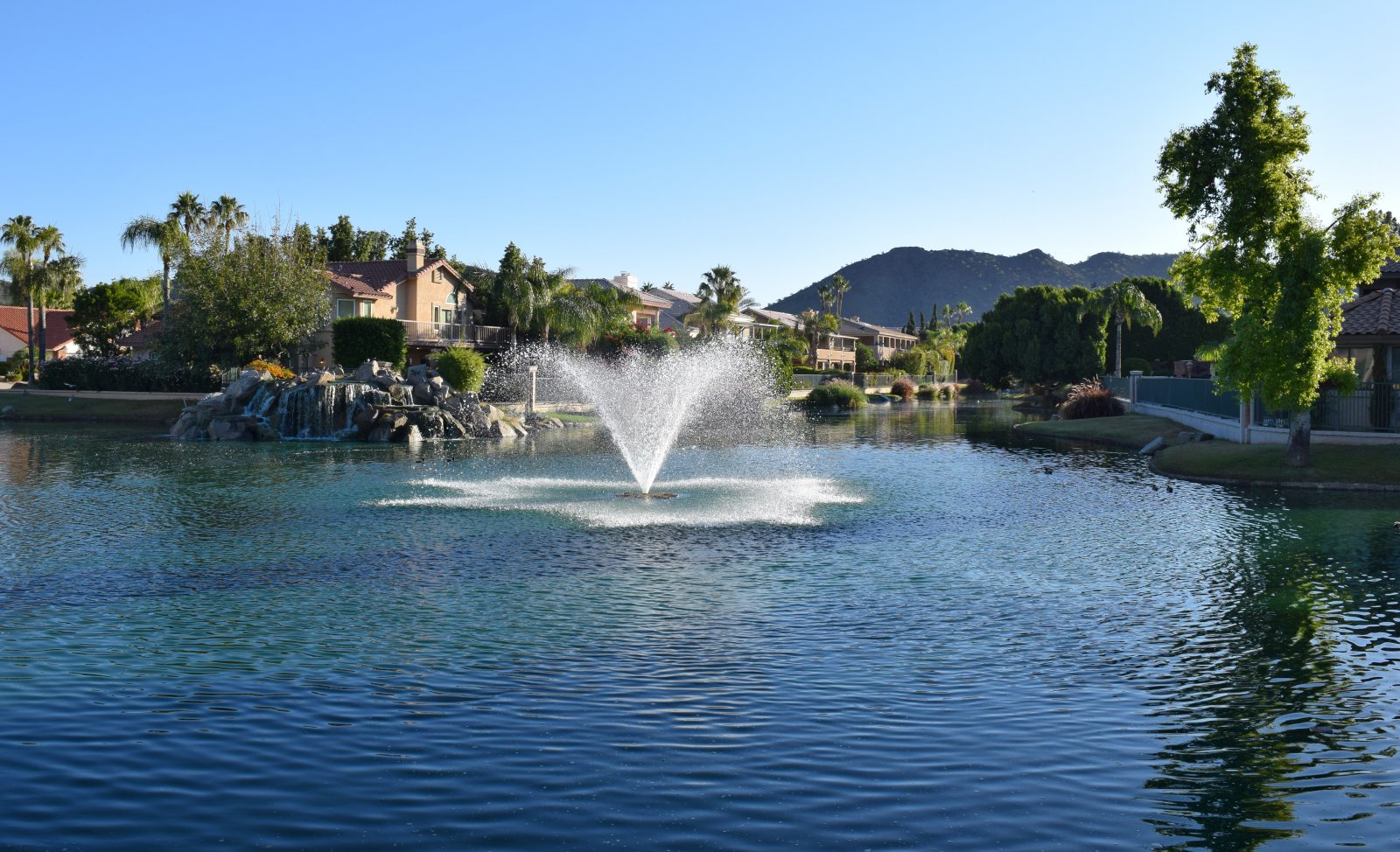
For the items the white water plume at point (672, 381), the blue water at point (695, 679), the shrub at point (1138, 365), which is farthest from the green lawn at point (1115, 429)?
the shrub at point (1138, 365)

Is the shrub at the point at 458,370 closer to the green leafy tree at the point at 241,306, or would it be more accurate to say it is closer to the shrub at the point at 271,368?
the shrub at the point at 271,368

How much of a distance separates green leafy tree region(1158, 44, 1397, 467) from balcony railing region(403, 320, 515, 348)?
54462mm

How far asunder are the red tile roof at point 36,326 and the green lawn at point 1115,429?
101 metres

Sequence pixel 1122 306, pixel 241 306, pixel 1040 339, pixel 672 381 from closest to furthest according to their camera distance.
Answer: pixel 241 306 < pixel 672 381 < pixel 1122 306 < pixel 1040 339

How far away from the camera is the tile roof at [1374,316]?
40.1 m

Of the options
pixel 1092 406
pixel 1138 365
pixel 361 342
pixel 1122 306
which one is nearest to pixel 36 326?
pixel 361 342

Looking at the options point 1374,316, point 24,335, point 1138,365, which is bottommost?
point 1374,316

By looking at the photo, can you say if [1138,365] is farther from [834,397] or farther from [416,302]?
[416,302]

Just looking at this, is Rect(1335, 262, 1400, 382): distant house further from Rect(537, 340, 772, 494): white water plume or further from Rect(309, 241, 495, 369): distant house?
Rect(309, 241, 495, 369): distant house

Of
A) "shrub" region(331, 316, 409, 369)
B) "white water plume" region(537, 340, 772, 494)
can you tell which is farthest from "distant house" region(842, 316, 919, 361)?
"shrub" region(331, 316, 409, 369)

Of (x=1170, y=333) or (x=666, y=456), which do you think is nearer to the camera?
(x=666, y=456)

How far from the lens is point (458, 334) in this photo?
276 ft

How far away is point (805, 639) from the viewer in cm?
1443

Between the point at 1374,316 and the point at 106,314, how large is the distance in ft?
316
